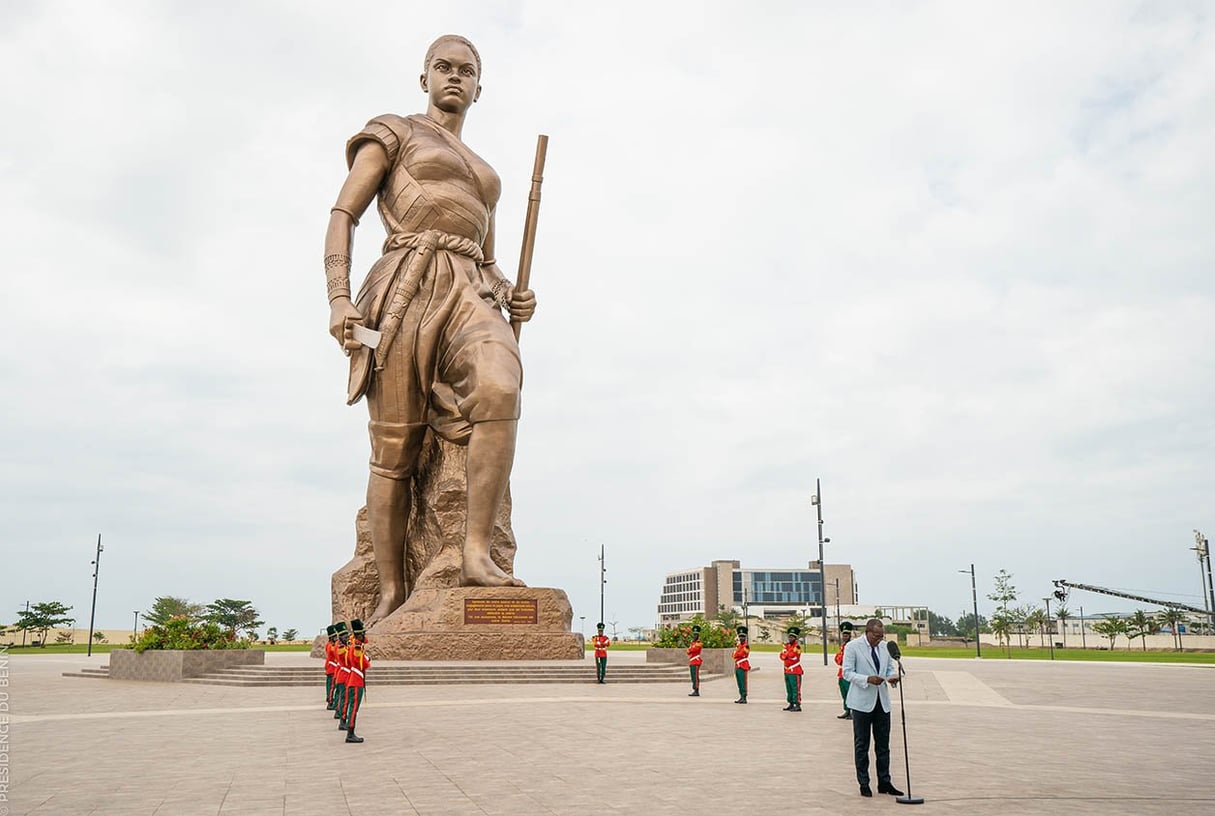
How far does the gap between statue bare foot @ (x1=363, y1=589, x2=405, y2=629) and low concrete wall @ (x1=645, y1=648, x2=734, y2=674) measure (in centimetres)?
569

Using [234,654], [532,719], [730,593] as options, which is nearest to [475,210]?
[234,654]

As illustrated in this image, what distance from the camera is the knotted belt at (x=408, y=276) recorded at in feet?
57.0

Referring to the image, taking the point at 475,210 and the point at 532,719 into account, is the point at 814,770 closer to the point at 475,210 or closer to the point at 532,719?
the point at 532,719

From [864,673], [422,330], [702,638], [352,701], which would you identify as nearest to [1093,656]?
[702,638]

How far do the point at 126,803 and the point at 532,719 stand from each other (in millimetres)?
5282

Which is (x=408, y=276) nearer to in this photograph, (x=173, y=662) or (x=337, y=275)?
(x=337, y=275)

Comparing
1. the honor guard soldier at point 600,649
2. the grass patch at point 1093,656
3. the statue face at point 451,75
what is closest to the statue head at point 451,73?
the statue face at point 451,75

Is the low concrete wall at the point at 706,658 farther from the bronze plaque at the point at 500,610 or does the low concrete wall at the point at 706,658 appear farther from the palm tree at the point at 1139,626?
the palm tree at the point at 1139,626

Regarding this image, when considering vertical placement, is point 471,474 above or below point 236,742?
above

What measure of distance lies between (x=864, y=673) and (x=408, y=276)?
12.6 metres

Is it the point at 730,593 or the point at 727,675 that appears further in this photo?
the point at 730,593

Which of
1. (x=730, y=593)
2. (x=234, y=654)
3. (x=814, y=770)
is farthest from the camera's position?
(x=730, y=593)

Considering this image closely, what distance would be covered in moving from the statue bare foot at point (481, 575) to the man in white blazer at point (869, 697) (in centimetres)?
1053

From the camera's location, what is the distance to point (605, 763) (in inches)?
299
